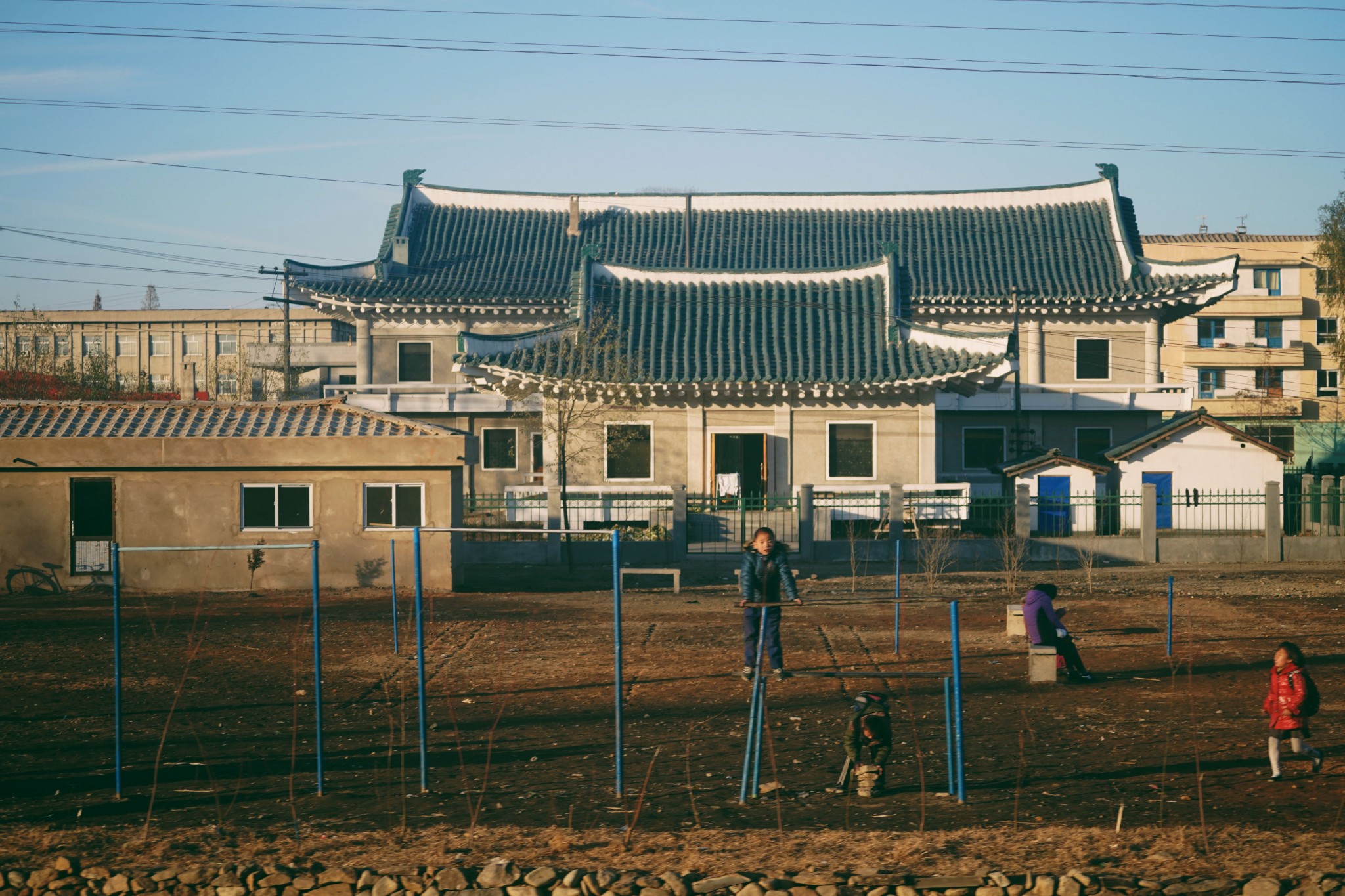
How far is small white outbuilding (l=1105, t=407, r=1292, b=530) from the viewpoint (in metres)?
29.5

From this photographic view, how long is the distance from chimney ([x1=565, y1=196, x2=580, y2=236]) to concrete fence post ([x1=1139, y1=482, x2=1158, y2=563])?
22.3 m

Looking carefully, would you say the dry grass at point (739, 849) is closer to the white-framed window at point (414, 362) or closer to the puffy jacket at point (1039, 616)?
the puffy jacket at point (1039, 616)

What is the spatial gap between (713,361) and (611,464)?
3645 millimetres

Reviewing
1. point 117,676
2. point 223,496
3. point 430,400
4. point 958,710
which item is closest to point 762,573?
point 958,710

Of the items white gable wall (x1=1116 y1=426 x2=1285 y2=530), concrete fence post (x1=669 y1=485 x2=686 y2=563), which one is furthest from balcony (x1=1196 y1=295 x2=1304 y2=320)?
concrete fence post (x1=669 y1=485 x2=686 y2=563)

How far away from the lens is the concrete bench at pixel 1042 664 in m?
13.2

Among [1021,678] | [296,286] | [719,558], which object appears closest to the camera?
[1021,678]

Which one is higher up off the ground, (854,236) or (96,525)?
(854,236)

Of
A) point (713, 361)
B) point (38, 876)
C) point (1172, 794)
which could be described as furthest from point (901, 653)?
point (713, 361)

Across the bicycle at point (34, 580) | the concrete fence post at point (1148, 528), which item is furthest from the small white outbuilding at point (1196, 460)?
the bicycle at point (34, 580)

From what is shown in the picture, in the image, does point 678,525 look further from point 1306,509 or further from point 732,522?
point 1306,509

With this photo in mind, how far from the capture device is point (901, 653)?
15383mm

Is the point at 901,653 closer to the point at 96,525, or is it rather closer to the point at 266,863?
the point at 266,863

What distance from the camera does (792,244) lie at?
4134 cm
